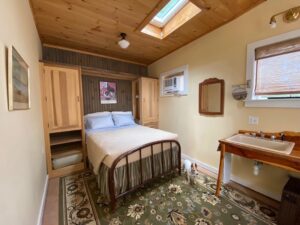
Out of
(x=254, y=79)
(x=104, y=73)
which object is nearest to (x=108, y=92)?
(x=104, y=73)

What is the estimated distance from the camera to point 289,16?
157 cm

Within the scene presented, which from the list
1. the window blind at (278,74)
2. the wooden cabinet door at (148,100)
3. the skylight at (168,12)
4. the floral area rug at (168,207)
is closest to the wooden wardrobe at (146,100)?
the wooden cabinet door at (148,100)

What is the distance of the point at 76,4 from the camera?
5.73 feet

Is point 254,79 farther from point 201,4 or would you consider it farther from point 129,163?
point 129,163

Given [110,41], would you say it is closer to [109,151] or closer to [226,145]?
[109,151]

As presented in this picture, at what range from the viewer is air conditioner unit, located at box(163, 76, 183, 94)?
10.1 feet

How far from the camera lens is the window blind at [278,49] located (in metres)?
1.57

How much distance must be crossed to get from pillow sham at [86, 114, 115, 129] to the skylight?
2171 mm

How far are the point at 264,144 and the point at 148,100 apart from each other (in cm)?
252

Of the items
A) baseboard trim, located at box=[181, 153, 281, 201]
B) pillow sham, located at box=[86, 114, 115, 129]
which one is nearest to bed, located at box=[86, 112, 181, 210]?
baseboard trim, located at box=[181, 153, 281, 201]

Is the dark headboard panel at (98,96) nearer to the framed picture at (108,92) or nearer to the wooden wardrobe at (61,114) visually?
the framed picture at (108,92)

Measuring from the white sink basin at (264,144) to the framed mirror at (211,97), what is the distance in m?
0.54

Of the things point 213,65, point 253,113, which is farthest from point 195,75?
point 253,113

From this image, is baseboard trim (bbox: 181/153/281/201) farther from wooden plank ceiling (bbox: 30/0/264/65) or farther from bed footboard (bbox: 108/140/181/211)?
wooden plank ceiling (bbox: 30/0/264/65)
